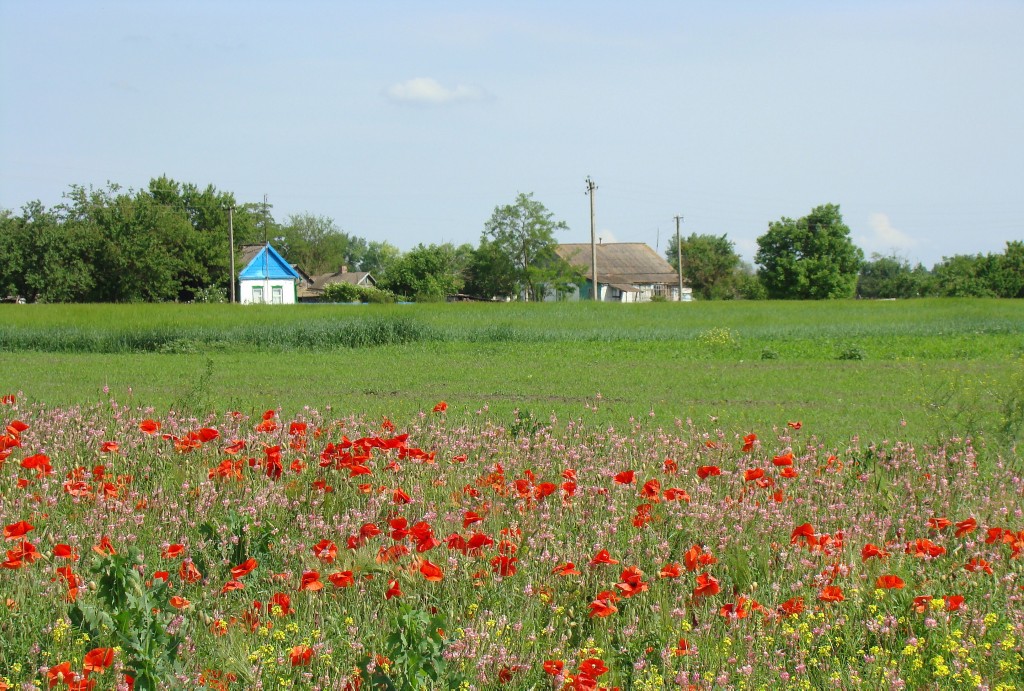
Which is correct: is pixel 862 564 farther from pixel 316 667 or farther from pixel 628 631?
pixel 316 667

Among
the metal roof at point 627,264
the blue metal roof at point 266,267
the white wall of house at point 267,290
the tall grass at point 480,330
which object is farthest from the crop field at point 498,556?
the metal roof at point 627,264

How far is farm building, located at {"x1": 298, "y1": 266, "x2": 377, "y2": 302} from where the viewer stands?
83.7 m

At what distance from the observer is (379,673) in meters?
2.74

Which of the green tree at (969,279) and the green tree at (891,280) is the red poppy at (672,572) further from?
the green tree at (891,280)

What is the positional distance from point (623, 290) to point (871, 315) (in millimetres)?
53325

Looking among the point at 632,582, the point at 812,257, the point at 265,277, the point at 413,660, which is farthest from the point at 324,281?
the point at 413,660

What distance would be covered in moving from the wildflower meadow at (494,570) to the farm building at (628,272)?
84.2m

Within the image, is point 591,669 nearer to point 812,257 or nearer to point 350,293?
point 350,293

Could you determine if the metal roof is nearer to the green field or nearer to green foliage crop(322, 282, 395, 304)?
green foliage crop(322, 282, 395, 304)

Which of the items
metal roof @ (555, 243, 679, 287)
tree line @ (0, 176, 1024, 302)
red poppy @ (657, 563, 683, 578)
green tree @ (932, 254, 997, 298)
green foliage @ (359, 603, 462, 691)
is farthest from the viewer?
metal roof @ (555, 243, 679, 287)

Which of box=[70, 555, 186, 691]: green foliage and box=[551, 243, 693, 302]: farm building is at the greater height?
box=[551, 243, 693, 302]: farm building

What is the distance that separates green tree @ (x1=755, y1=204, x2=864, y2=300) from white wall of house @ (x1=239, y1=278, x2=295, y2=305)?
1660 inches

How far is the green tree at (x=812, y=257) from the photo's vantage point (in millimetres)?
81812

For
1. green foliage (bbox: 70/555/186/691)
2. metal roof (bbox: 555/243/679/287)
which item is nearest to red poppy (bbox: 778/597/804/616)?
green foliage (bbox: 70/555/186/691)
